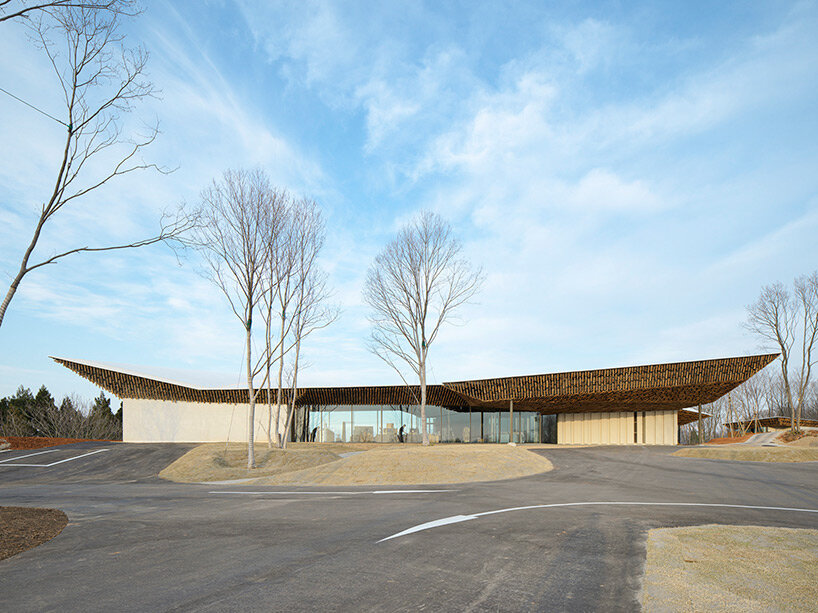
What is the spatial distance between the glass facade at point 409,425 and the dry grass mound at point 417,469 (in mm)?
21665

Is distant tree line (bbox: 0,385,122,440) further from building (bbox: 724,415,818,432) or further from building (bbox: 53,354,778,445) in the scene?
building (bbox: 724,415,818,432)

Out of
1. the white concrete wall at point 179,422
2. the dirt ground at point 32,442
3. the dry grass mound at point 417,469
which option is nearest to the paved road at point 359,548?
the dry grass mound at point 417,469

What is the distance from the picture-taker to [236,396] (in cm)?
4106

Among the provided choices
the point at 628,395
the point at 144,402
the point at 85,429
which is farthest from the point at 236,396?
the point at 628,395

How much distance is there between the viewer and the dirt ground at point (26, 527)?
23.5ft

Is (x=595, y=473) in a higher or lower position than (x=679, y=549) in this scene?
lower

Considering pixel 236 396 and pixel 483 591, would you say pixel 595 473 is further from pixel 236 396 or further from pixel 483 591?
pixel 236 396

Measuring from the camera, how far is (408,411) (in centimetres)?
4203

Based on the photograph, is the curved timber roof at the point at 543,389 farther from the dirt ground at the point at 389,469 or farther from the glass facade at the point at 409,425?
the dirt ground at the point at 389,469

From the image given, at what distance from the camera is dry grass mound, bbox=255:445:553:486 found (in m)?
17.3

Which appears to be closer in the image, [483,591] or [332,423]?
[483,591]

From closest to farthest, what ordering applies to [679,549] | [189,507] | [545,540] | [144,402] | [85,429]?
[679,549] → [545,540] → [189,507] → [144,402] → [85,429]

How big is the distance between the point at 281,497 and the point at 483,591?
9.08 m

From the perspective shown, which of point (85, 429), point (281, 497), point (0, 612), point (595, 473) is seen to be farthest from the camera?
point (85, 429)
